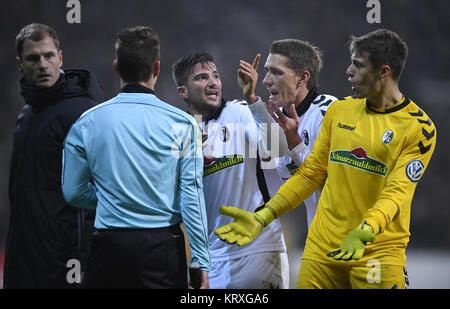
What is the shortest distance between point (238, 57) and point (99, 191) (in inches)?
233

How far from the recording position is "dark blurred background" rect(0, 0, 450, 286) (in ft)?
27.2

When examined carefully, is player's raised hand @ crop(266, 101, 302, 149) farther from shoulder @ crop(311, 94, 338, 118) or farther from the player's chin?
the player's chin

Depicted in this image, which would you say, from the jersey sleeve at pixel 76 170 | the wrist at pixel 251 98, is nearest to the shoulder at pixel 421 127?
the wrist at pixel 251 98

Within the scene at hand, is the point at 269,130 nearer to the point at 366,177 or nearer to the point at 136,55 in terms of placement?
the point at 366,177

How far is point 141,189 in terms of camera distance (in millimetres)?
2854

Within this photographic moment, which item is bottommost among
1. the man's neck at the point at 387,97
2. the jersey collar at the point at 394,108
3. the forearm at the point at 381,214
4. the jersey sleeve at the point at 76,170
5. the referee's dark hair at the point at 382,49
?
the forearm at the point at 381,214

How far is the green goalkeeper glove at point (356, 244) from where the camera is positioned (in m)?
2.70

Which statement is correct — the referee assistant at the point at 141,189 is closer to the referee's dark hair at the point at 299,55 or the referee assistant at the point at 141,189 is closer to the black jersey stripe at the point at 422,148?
the black jersey stripe at the point at 422,148

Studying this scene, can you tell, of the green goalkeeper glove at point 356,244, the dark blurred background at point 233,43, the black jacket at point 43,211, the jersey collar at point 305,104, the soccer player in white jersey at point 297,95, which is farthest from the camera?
the dark blurred background at point 233,43

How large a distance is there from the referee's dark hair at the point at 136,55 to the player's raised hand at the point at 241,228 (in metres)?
0.83

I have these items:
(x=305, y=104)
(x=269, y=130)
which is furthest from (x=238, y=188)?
(x=305, y=104)

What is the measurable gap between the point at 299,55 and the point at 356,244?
5.97 feet
